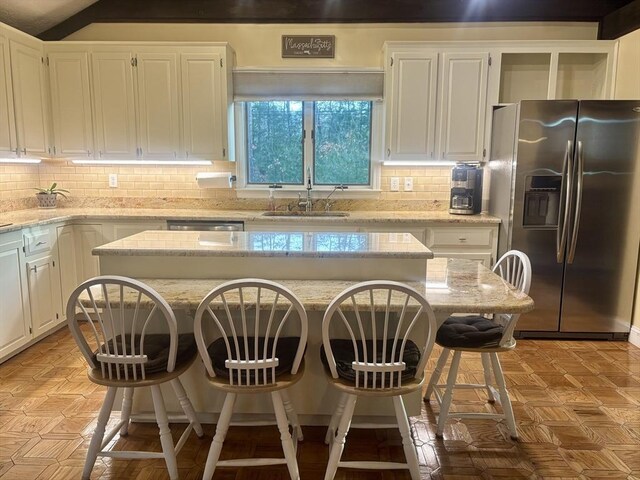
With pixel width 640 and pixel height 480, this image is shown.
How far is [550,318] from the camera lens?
3.63 meters

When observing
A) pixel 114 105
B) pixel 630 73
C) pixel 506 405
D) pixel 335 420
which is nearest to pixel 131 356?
pixel 335 420

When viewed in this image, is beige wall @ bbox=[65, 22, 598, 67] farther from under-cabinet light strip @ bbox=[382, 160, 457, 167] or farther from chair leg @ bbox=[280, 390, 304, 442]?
chair leg @ bbox=[280, 390, 304, 442]

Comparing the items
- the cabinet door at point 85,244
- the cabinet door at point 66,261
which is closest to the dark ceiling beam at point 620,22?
the cabinet door at point 85,244

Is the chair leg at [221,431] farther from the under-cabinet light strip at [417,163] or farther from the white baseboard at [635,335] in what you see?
the white baseboard at [635,335]

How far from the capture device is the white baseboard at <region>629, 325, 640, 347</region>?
11.6ft

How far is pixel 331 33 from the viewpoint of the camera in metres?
4.14

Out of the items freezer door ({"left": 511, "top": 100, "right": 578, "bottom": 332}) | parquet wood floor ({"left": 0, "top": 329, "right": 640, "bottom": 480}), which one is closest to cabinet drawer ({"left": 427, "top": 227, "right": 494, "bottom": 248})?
freezer door ({"left": 511, "top": 100, "right": 578, "bottom": 332})

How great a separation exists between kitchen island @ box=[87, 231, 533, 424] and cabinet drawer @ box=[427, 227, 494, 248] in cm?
141

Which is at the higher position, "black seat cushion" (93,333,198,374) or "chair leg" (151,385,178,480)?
"black seat cushion" (93,333,198,374)

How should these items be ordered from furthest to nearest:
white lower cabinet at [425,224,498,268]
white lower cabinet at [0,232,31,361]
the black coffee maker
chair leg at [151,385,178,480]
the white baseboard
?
the black coffee maker < white lower cabinet at [425,224,498,268] < the white baseboard < white lower cabinet at [0,232,31,361] < chair leg at [151,385,178,480]

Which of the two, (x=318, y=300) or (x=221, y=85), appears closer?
(x=318, y=300)

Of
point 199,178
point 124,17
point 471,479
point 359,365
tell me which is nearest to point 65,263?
point 199,178

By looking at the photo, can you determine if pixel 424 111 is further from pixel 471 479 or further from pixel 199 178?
pixel 471 479

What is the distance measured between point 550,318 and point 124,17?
4.32m
